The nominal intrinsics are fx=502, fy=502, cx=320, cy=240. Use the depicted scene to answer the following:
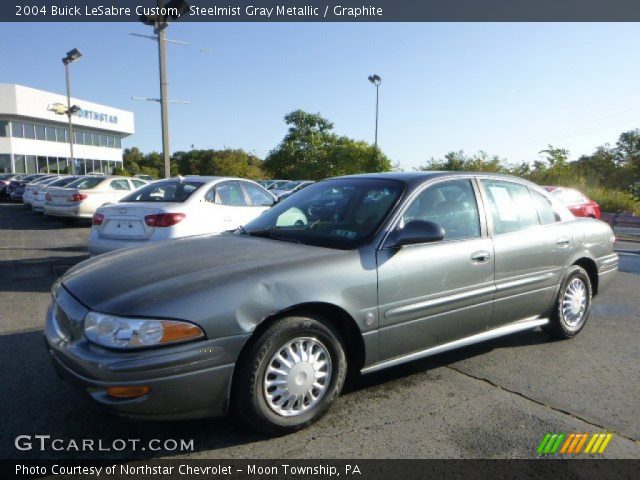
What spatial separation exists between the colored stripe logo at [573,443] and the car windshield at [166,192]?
5.41 meters

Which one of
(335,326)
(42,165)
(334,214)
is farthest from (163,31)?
(42,165)

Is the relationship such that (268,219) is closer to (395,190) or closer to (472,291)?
(395,190)

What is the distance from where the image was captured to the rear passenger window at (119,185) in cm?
1467

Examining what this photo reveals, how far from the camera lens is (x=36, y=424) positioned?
293cm

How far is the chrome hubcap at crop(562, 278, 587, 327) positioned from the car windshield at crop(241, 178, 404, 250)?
207 cm

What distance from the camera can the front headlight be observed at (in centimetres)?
246

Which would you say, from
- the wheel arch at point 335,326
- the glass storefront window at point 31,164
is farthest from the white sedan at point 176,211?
the glass storefront window at point 31,164

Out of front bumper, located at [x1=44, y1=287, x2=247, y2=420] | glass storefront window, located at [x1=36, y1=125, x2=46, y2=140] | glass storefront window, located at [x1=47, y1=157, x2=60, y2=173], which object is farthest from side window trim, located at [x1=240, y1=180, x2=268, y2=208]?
glass storefront window, located at [x1=47, y1=157, x2=60, y2=173]

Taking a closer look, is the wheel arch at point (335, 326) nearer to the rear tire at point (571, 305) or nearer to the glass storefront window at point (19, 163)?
the rear tire at point (571, 305)

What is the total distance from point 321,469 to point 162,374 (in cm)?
94

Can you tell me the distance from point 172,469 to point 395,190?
91.1 inches

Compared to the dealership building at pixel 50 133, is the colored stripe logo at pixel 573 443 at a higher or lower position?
lower

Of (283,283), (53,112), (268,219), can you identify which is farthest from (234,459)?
(53,112)

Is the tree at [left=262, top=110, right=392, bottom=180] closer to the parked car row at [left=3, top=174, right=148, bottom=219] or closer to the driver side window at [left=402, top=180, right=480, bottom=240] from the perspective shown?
the parked car row at [left=3, top=174, right=148, bottom=219]
